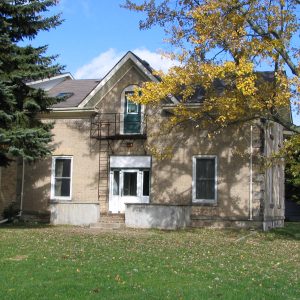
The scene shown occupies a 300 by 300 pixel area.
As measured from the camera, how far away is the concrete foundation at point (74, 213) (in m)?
23.0

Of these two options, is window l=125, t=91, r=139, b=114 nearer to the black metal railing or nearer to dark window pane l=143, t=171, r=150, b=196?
the black metal railing

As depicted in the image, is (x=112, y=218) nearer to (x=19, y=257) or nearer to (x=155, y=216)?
(x=155, y=216)

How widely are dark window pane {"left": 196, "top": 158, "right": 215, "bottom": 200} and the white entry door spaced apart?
2.28 meters

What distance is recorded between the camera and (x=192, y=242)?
1641cm

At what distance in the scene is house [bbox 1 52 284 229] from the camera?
880 inches

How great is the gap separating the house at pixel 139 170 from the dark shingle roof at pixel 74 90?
0.60ft

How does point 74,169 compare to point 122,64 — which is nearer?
point 122,64

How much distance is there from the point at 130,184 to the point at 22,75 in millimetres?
8251

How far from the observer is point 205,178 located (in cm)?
2298

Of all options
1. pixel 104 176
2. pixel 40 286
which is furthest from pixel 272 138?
pixel 40 286

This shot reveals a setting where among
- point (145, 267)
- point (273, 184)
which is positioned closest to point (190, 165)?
point (273, 184)

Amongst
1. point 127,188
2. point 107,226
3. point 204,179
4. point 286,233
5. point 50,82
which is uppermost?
point 50,82

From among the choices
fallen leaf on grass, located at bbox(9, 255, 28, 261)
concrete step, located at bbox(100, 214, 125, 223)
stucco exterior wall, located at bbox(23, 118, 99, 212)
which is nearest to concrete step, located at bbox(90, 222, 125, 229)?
concrete step, located at bbox(100, 214, 125, 223)

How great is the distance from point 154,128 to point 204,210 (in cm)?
419
